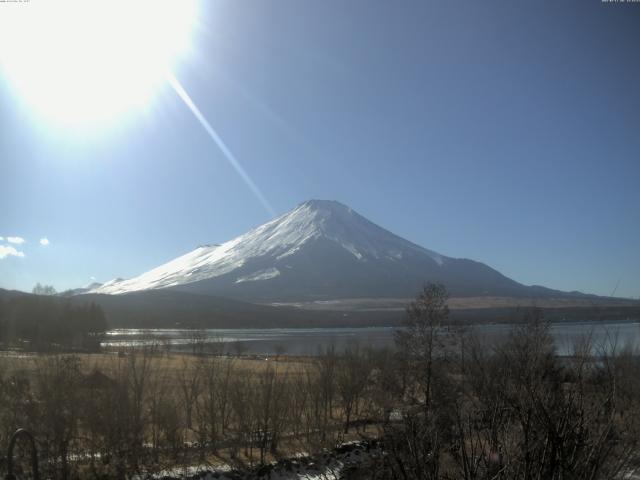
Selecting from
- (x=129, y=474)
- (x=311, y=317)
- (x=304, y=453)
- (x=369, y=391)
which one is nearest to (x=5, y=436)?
(x=129, y=474)

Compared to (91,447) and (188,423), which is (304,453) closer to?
(188,423)

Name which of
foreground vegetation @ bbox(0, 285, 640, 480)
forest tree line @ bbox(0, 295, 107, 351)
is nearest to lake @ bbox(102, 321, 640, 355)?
foreground vegetation @ bbox(0, 285, 640, 480)

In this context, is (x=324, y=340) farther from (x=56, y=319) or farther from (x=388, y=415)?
(x=388, y=415)

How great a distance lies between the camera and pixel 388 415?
8602 mm

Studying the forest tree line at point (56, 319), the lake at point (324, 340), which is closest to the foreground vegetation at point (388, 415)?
the lake at point (324, 340)

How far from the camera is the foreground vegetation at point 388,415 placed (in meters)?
4.66

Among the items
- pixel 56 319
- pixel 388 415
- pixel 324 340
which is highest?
pixel 388 415

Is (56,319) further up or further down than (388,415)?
further down

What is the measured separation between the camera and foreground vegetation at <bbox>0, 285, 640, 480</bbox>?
4.66 metres

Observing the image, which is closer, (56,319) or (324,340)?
(56,319)

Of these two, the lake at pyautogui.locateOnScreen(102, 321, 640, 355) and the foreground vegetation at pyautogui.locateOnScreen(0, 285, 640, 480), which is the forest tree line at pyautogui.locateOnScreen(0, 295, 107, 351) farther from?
the foreground vegetation at pyautogui.locateOnScreen(0, 285, 640, 480)

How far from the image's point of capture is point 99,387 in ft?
57.6

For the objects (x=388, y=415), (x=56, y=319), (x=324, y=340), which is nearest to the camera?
(x=388, y=415)

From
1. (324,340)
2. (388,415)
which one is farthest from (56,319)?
(388,415)
